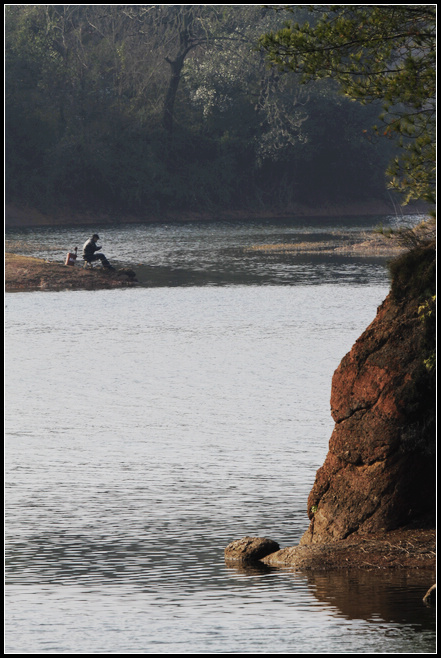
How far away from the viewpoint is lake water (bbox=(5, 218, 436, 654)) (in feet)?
34.9

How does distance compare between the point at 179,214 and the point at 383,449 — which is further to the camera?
the point at 179,214

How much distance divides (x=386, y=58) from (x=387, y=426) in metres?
4.11

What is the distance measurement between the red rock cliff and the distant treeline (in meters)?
77.9

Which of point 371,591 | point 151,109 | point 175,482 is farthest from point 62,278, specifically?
point 151,109

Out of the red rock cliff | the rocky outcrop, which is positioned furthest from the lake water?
the red rock cliff

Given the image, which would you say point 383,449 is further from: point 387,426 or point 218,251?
point 218,251

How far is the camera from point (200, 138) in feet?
322

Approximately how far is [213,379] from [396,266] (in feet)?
42.0

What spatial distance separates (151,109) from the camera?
9506 cm

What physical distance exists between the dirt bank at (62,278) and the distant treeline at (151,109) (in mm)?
40659

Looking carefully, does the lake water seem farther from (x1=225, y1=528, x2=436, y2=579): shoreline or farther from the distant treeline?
the distant treeline

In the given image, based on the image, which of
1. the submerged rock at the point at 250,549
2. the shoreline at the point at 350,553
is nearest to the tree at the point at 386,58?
the shoreline at the point at 350,553

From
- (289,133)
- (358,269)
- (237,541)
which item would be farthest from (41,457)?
(289,133)

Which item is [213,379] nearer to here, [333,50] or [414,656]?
[333,50]
